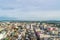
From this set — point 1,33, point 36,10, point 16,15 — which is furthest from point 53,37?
point 1,33

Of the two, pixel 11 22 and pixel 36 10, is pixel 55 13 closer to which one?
pixel 36 10

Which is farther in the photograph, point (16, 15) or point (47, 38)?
point (16, 15)

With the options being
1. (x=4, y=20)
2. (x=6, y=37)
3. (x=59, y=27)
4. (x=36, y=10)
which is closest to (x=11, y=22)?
(x=4, y=20)

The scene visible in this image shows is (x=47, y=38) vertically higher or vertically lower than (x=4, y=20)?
lower

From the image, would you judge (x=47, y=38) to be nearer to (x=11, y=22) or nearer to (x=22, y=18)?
(x=22, y=18)

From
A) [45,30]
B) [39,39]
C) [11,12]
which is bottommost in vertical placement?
[39,39]

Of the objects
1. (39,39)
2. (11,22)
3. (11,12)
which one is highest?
(11,12)
